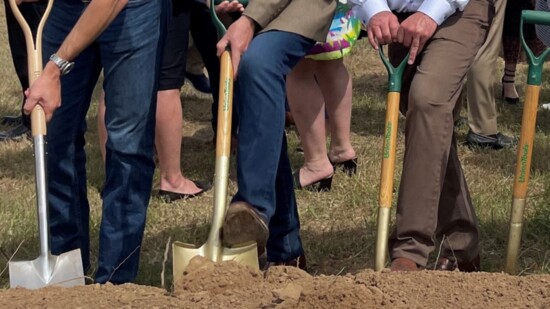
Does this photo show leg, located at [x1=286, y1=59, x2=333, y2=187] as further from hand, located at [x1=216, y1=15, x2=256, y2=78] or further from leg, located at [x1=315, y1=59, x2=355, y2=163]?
hand, located at [x1=216, y1=15, x2=256, y2=78]

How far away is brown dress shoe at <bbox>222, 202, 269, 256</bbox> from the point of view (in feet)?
11.6

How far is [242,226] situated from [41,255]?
0.72 metres

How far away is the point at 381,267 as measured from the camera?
147 inches

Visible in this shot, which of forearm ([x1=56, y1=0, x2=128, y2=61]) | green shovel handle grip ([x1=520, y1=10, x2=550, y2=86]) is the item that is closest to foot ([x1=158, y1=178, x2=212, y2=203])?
forearm ([x1=56, y1=0, x2=128, y2=61])

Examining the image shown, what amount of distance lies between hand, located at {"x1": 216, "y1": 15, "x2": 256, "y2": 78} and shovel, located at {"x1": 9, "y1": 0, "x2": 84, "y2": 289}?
2.11 feet

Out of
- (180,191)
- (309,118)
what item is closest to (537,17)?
(309,118)

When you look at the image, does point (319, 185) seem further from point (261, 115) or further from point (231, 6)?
point (261, 115)

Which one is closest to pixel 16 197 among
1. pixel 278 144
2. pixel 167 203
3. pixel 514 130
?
pixel 167 203

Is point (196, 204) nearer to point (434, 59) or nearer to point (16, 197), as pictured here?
point (16, 197)

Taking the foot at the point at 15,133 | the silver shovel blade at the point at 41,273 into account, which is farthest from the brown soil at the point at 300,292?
the foot at the point at 15,133

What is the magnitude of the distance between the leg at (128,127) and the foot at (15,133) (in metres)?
3.24

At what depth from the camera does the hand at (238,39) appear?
3.78 metres

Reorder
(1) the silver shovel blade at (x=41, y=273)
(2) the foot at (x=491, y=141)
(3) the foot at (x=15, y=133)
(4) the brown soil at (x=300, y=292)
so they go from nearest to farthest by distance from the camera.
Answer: (4) the brown soil at (x=300, y=292), (1) the silver shovel blade at (x=41, y=273), (2) the foot at (x=491, y=141), (3) the foot at (x=15, y=133)

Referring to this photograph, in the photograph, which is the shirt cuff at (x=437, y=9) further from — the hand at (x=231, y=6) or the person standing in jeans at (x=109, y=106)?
the person standing in jeans at (x=109, y=106)
